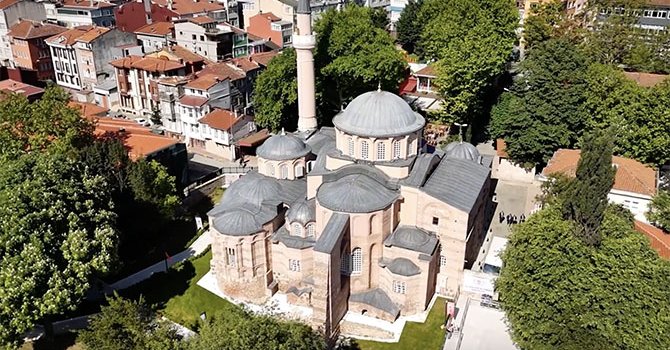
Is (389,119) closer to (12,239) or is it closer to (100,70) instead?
(12,239)

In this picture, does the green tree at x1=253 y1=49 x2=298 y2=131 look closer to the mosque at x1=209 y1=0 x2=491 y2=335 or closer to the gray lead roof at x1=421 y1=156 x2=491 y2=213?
the mosque at x1=209 y1=0 x2=491 y2=335

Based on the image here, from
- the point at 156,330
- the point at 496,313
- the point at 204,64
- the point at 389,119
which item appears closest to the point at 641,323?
the point at 496,313

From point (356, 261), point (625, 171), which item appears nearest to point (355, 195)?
point (356, 261)

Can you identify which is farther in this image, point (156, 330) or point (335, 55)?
point (335, 55)

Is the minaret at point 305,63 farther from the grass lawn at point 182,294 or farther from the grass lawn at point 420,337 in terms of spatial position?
the grass lawn at point 420,337

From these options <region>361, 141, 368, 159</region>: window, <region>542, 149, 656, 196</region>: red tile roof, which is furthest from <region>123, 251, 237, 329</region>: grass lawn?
<region>542, 149, 656, 196</region>: red tile roof
